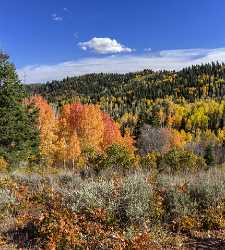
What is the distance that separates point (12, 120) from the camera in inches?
1325

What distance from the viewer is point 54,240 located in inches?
347

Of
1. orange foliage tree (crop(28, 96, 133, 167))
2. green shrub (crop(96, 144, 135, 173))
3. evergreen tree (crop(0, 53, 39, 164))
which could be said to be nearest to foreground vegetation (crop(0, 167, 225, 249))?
green shrub (crop(96, 144, 135, 173))

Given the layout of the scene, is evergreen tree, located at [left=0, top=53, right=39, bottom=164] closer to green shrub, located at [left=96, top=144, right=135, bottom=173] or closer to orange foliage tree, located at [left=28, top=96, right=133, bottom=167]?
orange foliage tree, located at [left=28, top=96, right=133, bottom=167]

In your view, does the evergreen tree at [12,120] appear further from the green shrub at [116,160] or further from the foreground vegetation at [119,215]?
the foreground vegetation at [119,215]

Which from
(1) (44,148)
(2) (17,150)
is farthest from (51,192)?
(1) (44,148)

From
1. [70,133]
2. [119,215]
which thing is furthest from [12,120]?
[119,215]

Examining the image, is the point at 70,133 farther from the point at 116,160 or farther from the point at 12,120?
the point at 116,160

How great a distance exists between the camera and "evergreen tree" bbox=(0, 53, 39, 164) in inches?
1294

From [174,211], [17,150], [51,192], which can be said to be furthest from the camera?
[17,150]

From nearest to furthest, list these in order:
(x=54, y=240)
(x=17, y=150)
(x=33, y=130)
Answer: (x=54, y=240) → (x=17, y=150) → (x=33, y=130)

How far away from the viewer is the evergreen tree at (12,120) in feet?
108

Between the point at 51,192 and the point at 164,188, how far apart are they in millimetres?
3449

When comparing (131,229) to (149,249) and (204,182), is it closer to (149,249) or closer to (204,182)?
(149,249)

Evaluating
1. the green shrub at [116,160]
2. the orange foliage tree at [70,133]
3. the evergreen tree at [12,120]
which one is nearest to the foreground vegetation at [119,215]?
the green shrub at [116,160]
